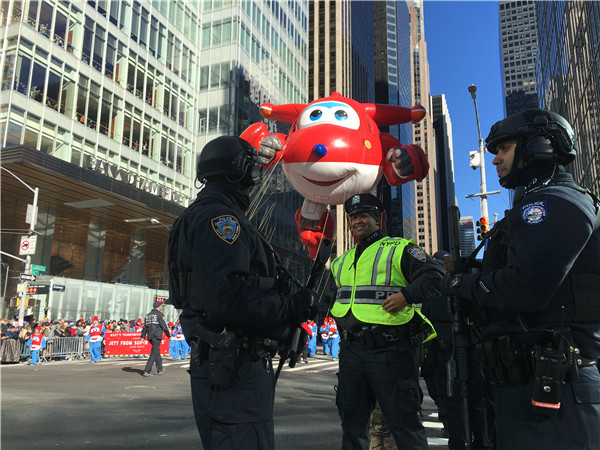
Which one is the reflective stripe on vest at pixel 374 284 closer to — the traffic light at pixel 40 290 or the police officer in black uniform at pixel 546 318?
the police officer in black uniform at pixel 546 318

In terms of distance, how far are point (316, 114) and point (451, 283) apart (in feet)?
14.4

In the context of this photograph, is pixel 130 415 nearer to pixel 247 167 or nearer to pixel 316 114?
pixel 316 114

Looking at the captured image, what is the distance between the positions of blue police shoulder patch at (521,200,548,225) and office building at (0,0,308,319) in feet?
68.2

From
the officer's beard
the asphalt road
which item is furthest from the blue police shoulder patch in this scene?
the asphalt road

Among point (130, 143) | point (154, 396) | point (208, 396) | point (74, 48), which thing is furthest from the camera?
point (130, 143)

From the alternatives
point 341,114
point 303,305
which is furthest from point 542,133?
point 341,114

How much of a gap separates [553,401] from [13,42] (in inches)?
1037

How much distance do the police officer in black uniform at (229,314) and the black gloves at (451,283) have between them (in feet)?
Answer: 2.45

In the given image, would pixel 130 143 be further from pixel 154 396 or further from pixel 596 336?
pixel 596 336

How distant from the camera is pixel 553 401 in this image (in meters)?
2.05

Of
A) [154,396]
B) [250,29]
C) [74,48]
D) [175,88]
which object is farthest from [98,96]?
[154,396]

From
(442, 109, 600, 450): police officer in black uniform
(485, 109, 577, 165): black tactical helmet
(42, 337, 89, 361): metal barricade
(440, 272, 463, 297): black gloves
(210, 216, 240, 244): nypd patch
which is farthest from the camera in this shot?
(42, 337, 89, 361): metal barricade

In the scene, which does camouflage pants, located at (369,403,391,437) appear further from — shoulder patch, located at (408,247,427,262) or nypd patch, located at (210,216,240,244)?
nypd patch, located at (210,216,240,244)

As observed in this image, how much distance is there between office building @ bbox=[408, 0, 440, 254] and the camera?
15775 centimetres
